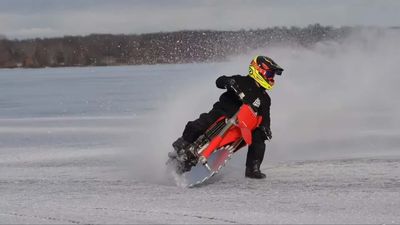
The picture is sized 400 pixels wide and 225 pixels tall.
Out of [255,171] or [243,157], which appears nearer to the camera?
[255,171]

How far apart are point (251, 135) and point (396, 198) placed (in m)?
2.01

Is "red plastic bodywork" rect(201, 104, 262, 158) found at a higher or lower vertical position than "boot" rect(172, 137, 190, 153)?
higher

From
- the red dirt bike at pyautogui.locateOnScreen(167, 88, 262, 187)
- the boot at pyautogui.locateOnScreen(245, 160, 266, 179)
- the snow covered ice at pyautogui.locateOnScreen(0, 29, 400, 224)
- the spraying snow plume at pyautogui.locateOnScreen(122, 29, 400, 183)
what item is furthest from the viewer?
the spraying snow plume at pyautogui.locateOnScreen(122, 29, 400, 183)

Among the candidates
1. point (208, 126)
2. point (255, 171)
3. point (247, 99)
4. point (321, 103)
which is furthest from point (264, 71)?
point (321, 103)

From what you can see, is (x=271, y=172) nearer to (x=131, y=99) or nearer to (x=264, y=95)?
(x=264, y=95)

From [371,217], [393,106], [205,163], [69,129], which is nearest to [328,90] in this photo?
[393,106]

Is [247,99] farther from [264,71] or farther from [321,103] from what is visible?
[321,103]

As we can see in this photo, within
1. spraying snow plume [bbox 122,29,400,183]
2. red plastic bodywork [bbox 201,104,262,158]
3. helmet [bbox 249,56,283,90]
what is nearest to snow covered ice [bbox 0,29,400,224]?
spraying snow plume [bbox 122,29,400,183]

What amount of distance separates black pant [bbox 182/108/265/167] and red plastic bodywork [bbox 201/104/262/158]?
0.10 m

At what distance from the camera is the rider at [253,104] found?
26.3 feet

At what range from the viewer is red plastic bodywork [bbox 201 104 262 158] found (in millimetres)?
7905

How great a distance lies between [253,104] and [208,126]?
59 cm

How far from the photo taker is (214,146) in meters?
7.89

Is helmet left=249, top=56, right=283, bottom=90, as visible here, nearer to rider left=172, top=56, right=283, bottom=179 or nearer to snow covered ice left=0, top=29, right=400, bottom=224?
rider left=172, top=56, right=283, bottom=179
